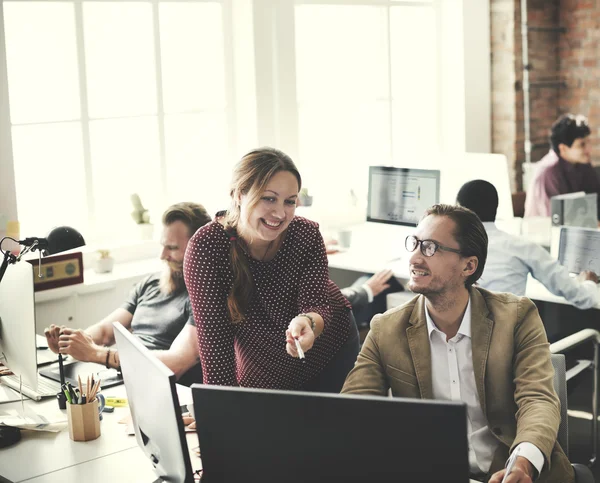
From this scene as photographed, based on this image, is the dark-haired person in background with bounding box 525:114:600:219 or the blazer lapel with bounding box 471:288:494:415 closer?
the blazer lapel with bounding box 471:288:494:415

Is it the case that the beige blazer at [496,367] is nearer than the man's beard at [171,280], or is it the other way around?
the beige blazer at [496,367]

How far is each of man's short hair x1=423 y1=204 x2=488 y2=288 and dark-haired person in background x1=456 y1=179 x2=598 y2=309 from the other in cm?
149

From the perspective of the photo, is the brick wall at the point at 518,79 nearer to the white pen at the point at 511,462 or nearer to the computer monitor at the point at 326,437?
the white pen at the point at 511,462

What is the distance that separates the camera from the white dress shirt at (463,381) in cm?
215

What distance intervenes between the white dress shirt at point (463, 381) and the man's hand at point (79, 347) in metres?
1.23

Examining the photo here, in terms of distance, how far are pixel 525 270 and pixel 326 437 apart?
8.40ft

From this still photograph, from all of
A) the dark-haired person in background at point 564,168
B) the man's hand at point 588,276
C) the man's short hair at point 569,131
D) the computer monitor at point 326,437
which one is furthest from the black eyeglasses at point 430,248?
the man's short hair at point 569,131

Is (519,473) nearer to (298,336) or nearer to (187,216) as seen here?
(298,336)

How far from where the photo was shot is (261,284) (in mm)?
2611

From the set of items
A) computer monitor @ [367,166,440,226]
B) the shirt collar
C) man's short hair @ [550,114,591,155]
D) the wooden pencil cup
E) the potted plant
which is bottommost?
the wooden pencil cup

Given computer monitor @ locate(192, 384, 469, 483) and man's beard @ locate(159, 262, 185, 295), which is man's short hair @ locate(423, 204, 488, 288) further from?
man's beard @ locate(159, 262, 185, 295)

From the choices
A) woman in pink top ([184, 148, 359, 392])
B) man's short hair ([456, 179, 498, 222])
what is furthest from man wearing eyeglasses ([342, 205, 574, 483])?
man's short hair ([456, 179, 498, 222])

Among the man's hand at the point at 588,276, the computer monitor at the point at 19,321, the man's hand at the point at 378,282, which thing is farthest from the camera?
the man's hand at the point at 378,282

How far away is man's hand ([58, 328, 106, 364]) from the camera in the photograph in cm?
285
